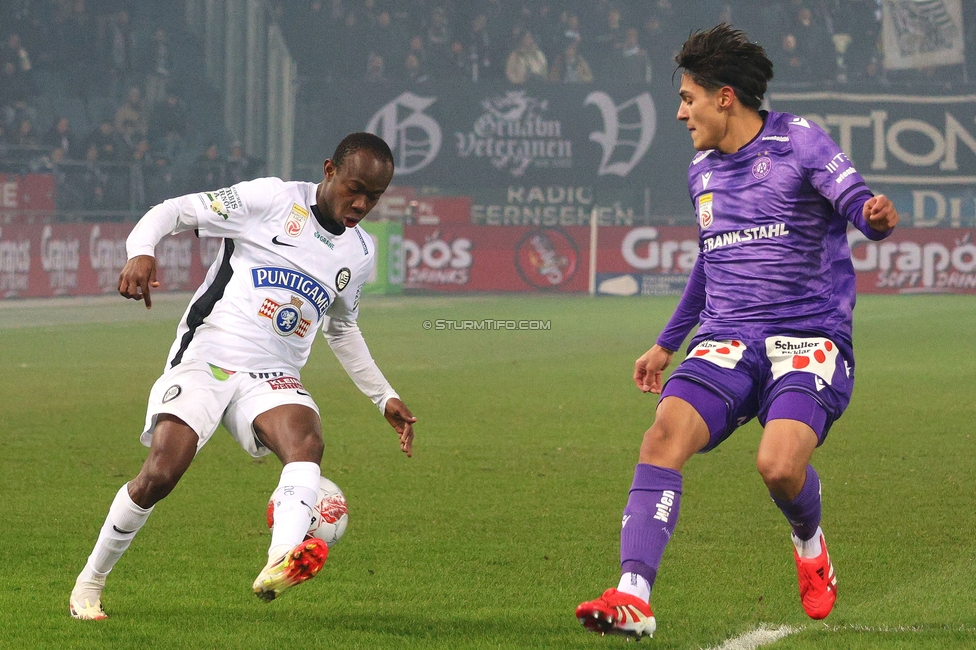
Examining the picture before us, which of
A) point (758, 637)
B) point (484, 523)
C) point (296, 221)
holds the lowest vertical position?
point (758, 637)

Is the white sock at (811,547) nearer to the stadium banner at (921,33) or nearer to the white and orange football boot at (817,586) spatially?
the white and orange football boot at (817,586)

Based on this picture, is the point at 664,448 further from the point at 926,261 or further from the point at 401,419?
the point at 926,261

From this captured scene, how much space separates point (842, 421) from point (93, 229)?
1513 centimetres

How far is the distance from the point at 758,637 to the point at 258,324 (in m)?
2.00

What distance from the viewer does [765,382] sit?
4246 millimetres

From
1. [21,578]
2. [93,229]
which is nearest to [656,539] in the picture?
[21,578]

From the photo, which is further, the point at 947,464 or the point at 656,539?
the point at 947,464

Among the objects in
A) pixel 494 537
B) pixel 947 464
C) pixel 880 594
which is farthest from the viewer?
pixel 947 464

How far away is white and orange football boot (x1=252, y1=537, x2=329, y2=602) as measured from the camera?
387cm

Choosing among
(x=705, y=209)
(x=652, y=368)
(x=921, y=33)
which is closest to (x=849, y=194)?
(x=705, y=209)

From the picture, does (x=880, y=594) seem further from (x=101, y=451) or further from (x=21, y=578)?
(x=101, y=451)

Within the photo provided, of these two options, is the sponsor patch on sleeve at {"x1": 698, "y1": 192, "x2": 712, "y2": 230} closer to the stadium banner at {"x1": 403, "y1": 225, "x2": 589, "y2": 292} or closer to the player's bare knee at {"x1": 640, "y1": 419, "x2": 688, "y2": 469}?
the player's bare knee at {"x1": 640, "y1": 419, "x2": 688, "y2": 469}

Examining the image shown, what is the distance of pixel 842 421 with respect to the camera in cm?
1003

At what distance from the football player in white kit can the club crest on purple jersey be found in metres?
1.25
